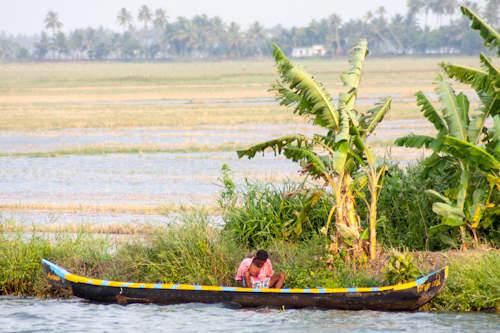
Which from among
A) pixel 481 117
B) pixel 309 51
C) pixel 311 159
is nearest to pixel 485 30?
pixel 481 117

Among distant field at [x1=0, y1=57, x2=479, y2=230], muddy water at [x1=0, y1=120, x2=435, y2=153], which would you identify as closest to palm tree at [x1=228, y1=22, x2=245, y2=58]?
distant field at [x1=0, y1=57, x2=479, y2=230]

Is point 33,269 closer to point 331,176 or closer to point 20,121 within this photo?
point 331,176

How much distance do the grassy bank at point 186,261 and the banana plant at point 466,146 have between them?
0.78 metres

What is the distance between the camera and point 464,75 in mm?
11516

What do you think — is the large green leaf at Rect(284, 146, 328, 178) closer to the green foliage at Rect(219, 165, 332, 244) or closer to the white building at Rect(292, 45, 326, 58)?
the green foliage at Rect(219, 165, 332, 244)

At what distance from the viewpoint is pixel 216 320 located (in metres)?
10.0

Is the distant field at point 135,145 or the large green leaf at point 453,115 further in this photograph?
the distant field at point 135,145

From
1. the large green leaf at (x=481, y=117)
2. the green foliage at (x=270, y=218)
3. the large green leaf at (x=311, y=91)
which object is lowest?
the green foliage at (x=270, y=218)

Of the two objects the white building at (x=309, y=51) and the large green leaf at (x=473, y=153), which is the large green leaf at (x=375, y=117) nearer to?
the large green leaf at (x=473, y=153)

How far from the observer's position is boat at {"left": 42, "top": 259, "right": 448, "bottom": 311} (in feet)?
32.0

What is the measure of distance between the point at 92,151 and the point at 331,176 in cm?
2038

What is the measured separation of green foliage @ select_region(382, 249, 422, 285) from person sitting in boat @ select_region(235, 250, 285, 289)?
69.7 inches

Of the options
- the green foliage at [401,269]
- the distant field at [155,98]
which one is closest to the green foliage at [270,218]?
the green foliage at [401,269]

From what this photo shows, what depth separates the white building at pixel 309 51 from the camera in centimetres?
15025
